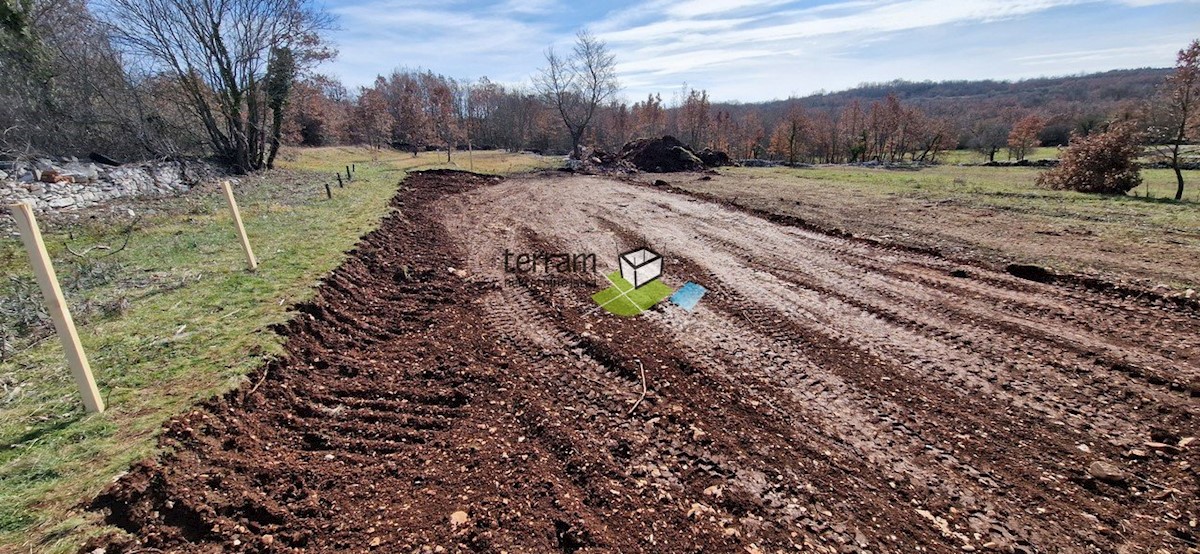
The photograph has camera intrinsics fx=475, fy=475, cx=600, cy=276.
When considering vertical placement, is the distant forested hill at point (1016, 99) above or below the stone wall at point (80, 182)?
above

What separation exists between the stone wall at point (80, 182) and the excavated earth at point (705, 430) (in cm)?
1004

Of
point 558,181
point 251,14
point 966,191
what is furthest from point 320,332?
point 251,14

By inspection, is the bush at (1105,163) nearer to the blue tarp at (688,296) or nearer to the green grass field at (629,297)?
the blue tarp at (688,296)

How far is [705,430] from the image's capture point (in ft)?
12.2

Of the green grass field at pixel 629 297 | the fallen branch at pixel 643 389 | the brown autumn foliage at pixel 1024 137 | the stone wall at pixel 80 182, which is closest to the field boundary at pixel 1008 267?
the green grass field at pixel 629 297

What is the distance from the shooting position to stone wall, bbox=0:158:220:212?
1095 cm

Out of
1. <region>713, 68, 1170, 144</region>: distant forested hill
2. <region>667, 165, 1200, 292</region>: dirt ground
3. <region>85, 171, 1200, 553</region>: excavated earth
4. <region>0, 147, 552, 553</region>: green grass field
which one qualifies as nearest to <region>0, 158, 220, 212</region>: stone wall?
<region>0, 147, 552, 553</region>: green grass field

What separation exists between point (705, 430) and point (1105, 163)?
2090cm

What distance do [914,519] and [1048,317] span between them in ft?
14.3

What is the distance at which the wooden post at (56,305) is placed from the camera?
3.11 meters

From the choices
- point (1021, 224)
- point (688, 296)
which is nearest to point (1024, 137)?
point (1021, 224)

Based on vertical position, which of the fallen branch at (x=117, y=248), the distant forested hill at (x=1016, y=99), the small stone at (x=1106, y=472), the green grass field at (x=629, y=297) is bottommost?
the small stone at (x=1106, y=472)

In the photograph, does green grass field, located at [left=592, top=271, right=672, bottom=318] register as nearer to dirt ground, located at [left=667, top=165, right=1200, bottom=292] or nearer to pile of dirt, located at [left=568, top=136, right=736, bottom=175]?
dirt ground, located at [left=667, top=165, right=1200, bottom=292]

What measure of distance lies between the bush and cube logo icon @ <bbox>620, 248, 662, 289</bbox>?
698 inches
